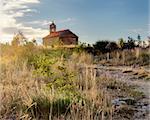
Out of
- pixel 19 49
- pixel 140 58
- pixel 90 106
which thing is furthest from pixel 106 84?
pixel 140 58

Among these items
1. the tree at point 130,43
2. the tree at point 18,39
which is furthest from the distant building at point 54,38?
the tree at point 130,43

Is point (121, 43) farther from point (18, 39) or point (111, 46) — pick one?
point (18, 39)

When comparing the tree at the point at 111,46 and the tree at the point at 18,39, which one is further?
the tree at the point at 111,46

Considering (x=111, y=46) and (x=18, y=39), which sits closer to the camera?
(x=18, y=39)

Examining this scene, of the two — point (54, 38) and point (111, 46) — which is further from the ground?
point (54, 38)

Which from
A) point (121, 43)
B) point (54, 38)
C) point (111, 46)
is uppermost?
point (54, 38)

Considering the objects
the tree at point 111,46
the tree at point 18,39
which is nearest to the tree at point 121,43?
the tree at point 111,46

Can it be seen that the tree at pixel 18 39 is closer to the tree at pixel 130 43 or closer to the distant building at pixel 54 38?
the distant building at pixel 54 38

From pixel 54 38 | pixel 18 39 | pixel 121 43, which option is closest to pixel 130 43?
pixel 121 43

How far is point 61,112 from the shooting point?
460 centimetres

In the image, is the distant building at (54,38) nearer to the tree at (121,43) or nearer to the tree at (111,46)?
the tree at (111,46)

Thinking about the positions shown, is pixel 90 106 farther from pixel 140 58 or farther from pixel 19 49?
pixel 140 58

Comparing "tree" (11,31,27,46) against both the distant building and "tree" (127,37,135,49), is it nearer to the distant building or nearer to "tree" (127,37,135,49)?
the distant building

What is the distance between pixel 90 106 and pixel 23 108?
0.84 m
